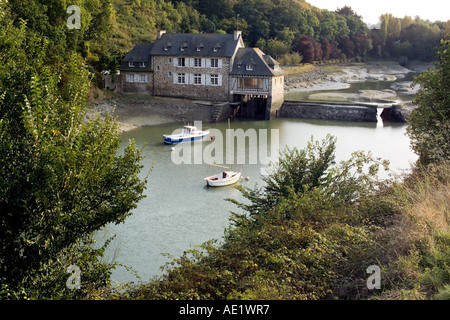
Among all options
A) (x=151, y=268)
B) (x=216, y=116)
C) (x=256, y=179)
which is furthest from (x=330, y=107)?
(x=151, y=268)

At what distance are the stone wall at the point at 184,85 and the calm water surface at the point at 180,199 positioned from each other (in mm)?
5187

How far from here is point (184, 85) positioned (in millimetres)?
47562

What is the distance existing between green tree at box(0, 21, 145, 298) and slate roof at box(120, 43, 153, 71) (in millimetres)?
37816

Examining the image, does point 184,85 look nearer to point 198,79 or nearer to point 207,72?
point 198,79

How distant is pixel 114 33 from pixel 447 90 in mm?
43056

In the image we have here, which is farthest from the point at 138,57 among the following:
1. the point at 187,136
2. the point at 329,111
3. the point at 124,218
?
the point at 124,218

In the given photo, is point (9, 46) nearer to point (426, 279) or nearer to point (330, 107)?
point (426, 279)

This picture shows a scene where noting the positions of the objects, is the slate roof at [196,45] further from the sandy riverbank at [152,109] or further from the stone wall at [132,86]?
the sandy riverbank at [152,109]

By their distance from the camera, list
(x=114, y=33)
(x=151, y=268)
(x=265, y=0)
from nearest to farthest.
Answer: (x=151, y=268)
(x=114, y=33)
(x=265, y=0)

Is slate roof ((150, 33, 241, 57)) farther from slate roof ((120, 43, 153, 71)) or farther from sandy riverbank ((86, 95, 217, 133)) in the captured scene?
sandy riverbank ((86, 95, 217, 133))

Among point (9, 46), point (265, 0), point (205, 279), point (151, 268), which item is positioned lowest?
point (151, 268)

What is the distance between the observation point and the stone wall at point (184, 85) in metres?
46.3

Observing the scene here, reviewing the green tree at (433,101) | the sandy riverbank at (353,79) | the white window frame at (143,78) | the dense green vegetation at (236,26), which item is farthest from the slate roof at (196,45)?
the green tree at (433,101)

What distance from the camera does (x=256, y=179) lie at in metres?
27.5
